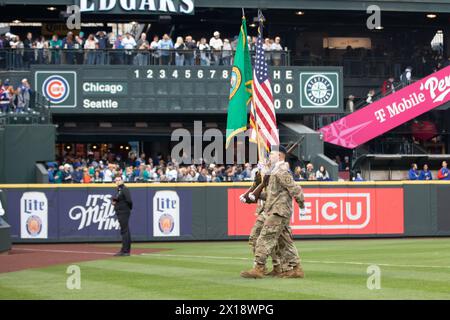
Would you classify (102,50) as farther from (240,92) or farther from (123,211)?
(123,211)

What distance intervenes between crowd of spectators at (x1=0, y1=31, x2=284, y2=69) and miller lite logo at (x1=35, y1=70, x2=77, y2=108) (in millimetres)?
487

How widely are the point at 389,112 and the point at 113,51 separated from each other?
10887 mm

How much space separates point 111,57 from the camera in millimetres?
36531

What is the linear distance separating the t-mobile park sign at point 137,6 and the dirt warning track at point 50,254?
40.8 feet

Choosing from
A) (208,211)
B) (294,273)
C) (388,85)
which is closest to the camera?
(294,273)

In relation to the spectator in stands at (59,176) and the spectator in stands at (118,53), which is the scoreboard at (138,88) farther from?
the spectator in stands at (59,176)

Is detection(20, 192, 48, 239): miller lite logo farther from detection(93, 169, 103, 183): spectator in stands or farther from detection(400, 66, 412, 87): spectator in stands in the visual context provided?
detection(400, 66, 412, 87): spectator in stands

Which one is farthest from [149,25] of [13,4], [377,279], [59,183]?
[377,279]

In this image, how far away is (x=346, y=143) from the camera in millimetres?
38406

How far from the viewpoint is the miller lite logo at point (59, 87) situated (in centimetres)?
3588

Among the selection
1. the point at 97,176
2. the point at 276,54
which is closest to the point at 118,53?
the point at 276,54

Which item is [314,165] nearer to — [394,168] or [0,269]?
[394,168]

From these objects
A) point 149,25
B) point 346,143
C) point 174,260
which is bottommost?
point 174,260

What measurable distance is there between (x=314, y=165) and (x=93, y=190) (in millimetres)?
9453
